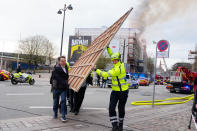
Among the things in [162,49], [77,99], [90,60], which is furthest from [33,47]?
[90,60]

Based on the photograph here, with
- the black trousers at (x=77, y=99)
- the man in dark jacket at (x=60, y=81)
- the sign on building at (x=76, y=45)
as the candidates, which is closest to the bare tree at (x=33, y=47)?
the sign on building at (x=76, y=45)

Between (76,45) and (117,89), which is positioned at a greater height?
(76,45)

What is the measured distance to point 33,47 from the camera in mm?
55312

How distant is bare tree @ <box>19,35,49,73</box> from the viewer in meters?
55.1

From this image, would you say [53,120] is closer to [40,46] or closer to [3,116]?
[3,116]

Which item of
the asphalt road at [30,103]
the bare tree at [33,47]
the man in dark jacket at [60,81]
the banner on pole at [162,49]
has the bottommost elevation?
the asphalt road at [30,103]

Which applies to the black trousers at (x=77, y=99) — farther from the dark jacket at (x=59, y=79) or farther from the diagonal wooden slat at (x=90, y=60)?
the dark jacket at (x=59, y=79)

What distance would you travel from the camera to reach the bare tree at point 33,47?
55.1 meters

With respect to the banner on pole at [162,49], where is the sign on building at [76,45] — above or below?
above

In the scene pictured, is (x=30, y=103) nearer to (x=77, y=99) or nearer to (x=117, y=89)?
(x=77, y=99)

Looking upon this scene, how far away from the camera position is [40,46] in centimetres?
5641

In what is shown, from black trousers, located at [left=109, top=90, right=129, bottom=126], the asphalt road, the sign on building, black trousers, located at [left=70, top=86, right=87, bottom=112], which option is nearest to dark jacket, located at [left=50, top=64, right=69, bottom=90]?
black trousers, located at [left=70, top=86, right=87, bottom=112]

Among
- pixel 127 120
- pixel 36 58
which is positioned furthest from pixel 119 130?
pixel 36 58

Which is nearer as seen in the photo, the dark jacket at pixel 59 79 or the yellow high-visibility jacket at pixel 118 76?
the yellow high-visibility jacket at pixel 118 76
